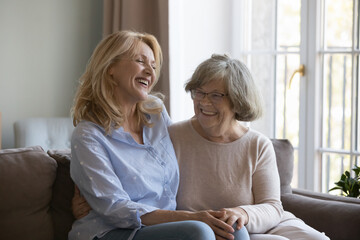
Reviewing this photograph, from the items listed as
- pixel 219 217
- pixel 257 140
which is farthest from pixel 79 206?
pixel 257 140

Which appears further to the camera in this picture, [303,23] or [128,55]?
[303,23]

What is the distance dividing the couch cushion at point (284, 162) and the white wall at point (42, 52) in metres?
2.03

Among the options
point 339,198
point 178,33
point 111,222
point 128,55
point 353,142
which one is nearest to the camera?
point 111,222

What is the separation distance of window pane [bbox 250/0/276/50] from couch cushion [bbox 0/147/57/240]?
7.33 feet

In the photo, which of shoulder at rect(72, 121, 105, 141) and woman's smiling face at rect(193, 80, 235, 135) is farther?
woman's smiling face at rect(193, 80, 235, 135)

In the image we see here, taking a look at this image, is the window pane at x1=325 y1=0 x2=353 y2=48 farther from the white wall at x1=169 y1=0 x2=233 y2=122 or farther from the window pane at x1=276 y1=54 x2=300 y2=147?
the white wall at x1=169 y1=0 x2=233 y2=122

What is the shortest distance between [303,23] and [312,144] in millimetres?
789

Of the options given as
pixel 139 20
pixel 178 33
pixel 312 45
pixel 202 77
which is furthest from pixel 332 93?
pixel 202 77

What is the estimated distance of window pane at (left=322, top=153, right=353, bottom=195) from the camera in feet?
11.9

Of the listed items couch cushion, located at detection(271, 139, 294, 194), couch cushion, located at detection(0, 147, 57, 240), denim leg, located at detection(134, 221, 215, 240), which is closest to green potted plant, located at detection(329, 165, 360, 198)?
couch cushion, located at detection(271, 139, 294, 194)

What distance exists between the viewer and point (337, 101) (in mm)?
3645

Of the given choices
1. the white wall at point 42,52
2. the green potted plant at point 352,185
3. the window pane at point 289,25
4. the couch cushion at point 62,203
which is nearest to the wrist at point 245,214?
the couch cushion at point 62,203

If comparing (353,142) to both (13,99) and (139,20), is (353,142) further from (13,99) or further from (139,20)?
(13,99)

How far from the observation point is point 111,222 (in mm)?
2008
